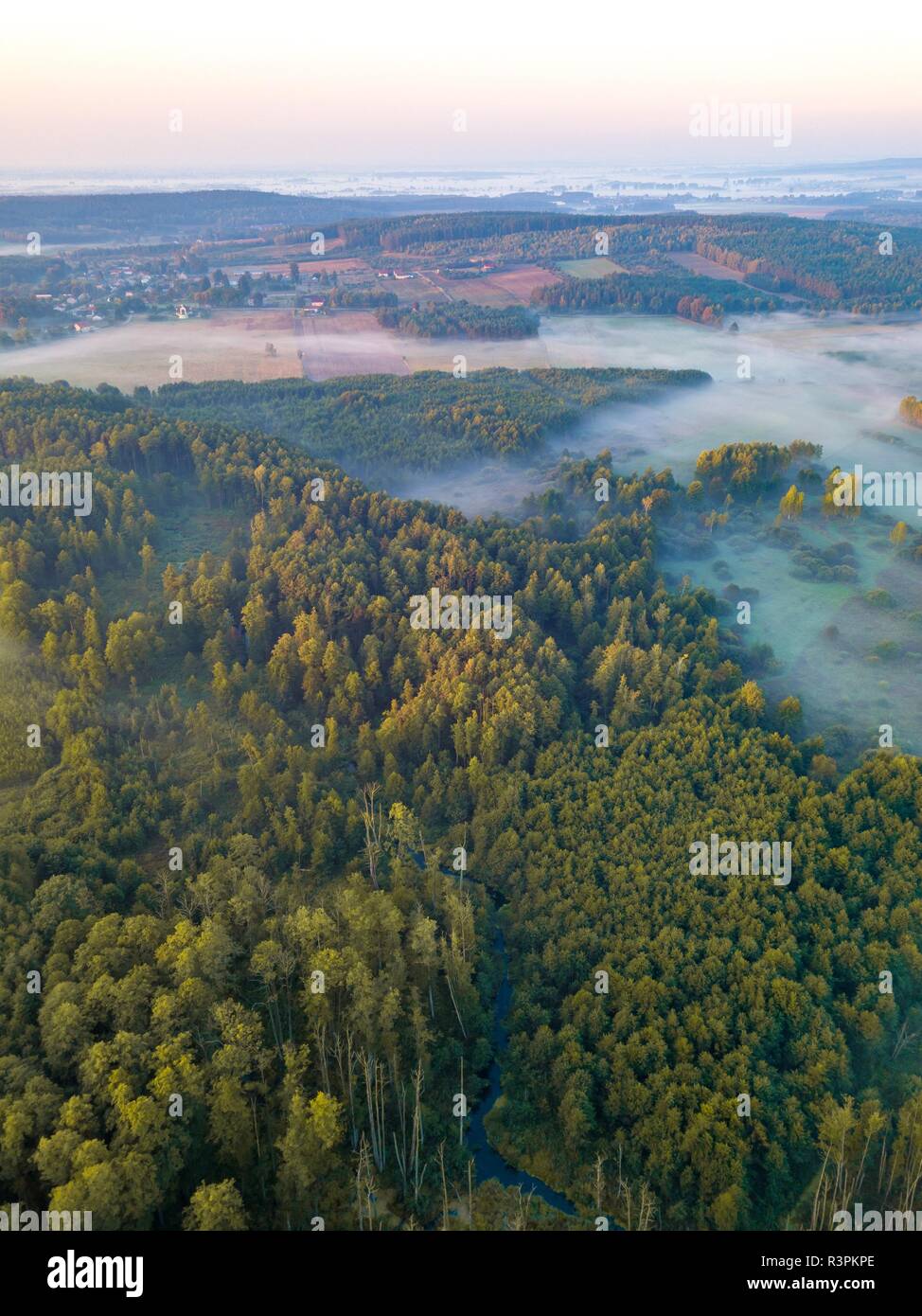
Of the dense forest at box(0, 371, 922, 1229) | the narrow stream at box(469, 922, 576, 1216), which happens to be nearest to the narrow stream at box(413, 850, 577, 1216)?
the narrow stream at box(469, 922, 576, 1216)

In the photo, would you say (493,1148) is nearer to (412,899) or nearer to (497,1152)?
(497,1152)

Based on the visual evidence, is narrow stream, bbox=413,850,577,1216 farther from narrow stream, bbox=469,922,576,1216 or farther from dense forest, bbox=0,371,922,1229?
dense forest, bbox=0,371,922,1229

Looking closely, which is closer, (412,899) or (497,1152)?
(497,1152)

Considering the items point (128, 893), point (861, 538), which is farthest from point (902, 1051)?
point (861, 538)

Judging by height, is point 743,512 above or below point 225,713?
above

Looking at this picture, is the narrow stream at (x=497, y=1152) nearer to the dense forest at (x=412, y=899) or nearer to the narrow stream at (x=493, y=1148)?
the narrow stream at (x=493, y=1148)

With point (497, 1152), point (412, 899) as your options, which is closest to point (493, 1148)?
point (497, 1152)

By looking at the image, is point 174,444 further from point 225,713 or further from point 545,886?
point 545,886

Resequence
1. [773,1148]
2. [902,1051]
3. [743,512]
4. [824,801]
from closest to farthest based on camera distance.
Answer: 1. [773,1148]
2. [902,1051]
3. [824,801]
4. [743,512]

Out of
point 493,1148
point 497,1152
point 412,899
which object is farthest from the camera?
point 412,899
